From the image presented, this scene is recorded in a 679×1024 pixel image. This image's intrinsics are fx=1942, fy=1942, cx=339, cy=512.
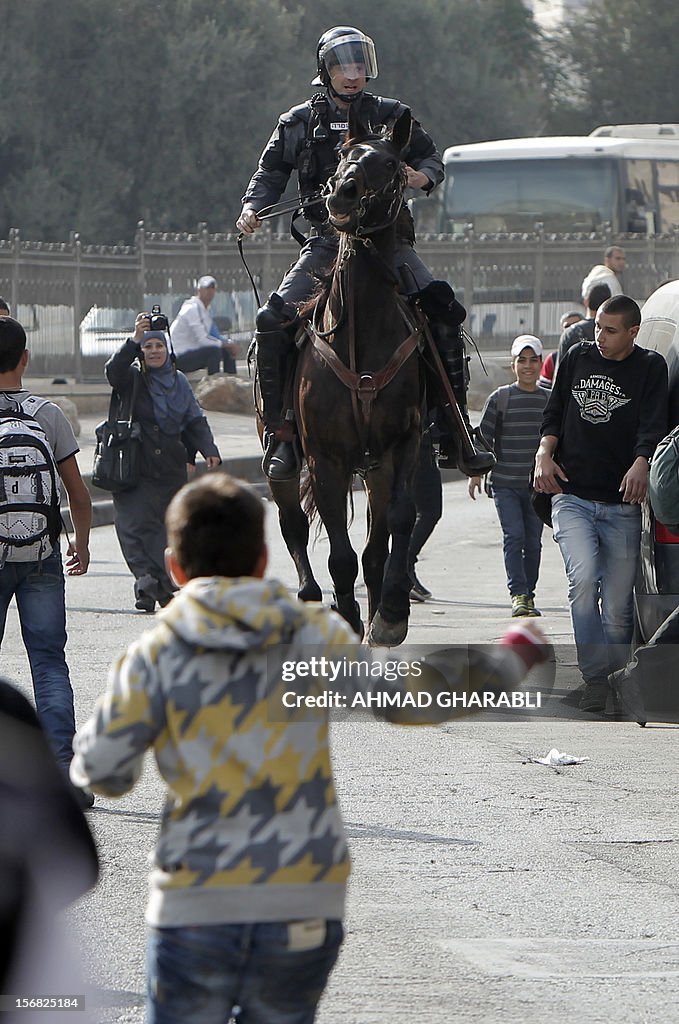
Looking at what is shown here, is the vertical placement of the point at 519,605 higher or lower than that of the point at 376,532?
lower

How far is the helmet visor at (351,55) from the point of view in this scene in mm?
10000

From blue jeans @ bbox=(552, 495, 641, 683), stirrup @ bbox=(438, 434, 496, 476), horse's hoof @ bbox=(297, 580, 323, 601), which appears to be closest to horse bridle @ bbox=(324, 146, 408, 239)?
stirrup @ bbox=(438, 434, 496, 476)

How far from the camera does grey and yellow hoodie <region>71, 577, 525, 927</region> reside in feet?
10.8

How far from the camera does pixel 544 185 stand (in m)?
33.8

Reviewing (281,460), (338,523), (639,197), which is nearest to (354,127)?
(281,460)

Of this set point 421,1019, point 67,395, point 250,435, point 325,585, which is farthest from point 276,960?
point 67,395

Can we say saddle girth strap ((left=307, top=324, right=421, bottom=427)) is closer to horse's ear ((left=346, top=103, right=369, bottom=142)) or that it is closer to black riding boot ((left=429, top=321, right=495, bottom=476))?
black riding boot ((left=429, top=321, right=495, bottom=476))

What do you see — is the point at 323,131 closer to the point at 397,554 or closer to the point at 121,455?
the point at 397,554

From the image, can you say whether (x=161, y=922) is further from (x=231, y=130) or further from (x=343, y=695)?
(x=231, y=130)

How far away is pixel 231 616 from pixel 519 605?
9.35 meters

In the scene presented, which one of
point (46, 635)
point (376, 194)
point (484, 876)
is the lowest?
point (484, 876)

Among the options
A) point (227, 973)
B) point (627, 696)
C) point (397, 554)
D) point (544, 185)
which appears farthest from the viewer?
point (544, 185)

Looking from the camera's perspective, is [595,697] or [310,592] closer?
[595,697]

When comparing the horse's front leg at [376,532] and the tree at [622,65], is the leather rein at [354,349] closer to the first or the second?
the horse's front leg at [376,532]
